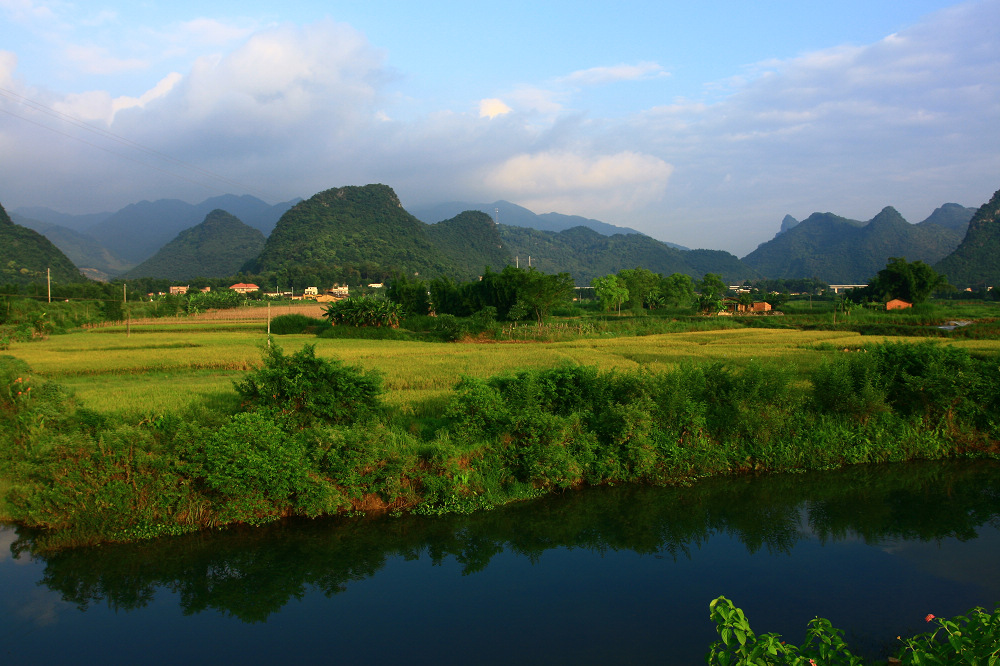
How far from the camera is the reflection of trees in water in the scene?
8.31 metres

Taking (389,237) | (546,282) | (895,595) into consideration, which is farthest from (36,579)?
(389,237)

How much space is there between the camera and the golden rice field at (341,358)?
16.2 m

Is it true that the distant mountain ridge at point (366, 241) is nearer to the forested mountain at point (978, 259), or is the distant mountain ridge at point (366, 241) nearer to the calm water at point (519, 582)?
the forested mountain at point (978, 259)

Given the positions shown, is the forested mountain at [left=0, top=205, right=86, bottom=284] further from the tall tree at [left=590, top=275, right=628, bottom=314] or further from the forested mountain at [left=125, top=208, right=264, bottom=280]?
the tall tree at [left=590, top=275, right=628, bottom=314]

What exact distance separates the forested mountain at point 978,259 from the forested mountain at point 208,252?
149m

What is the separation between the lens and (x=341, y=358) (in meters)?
24.5

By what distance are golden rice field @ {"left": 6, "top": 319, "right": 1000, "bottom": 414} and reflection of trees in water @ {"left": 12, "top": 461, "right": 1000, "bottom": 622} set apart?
315 cm

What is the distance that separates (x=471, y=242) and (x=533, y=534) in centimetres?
16215

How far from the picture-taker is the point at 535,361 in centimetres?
2403

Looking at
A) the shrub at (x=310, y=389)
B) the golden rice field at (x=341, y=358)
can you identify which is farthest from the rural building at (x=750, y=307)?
the shrub at (x=310, y=389)

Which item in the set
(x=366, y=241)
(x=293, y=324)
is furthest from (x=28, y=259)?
(x=293, y=324)

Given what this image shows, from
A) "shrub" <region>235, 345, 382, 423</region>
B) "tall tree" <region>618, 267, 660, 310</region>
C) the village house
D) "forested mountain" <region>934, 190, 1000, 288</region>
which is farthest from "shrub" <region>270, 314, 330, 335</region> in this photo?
"forested mountain" <region>934, 190, 1000, 288</region>

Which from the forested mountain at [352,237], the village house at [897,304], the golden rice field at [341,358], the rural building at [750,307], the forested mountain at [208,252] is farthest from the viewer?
the forested mountain at [208,252]

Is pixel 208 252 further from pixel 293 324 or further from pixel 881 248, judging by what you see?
pixel 881 248
